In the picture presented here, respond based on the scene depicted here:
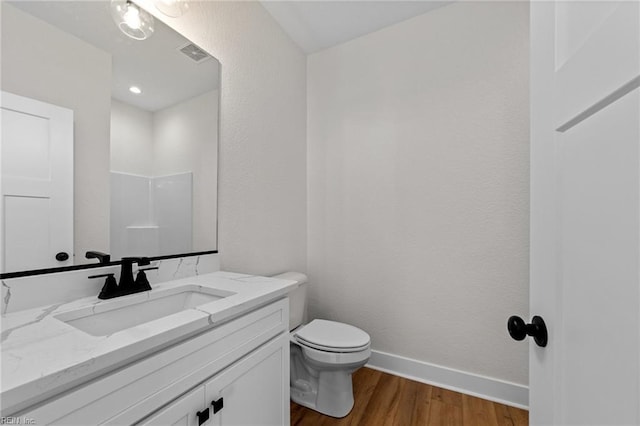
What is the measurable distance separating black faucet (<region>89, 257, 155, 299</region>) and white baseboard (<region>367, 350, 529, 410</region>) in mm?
1608

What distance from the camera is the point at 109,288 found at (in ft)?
3.16

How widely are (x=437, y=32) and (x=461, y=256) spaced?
150cm

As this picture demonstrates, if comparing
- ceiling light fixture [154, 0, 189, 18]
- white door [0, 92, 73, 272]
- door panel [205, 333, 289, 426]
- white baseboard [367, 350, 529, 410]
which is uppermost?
ceiling light fixture [154, 0, 189, 18]

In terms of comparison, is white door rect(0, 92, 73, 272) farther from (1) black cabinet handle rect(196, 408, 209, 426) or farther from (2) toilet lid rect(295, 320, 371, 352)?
(2) toilet lid rect(295, 320, 371, 352)

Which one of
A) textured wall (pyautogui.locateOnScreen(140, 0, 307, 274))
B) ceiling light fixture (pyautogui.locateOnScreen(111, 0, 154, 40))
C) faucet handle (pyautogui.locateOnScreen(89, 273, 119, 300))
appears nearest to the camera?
faucet handle (pyautogui.locateOnScreen(89, 273, 119, 300))

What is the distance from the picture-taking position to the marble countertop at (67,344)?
476 mm

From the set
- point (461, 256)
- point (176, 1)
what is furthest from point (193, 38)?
point (461, 256)

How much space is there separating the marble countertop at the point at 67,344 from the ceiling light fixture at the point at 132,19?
1080 millimetres

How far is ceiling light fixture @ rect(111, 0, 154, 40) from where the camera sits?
110 cm

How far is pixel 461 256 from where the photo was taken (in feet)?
5.76

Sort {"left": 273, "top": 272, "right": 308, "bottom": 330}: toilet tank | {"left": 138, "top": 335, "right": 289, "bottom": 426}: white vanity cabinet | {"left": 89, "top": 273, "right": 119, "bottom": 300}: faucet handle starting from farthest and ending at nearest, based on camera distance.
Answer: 1. {"left": 273, "top": 272, "right": 308, "bottom": 330}: toilet tank
2. {"left": 89, "top": 273, "right": 119, "bottom": 300}: faucet handle
3. {"left": 138, "top": 335, "right": 289, "bottom": 426}: white vanity cabinet

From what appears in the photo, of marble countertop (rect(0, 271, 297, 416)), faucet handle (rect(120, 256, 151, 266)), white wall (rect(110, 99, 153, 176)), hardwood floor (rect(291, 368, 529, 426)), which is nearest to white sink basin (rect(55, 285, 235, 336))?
marble countertop (rect(0, 271, 297, 416))

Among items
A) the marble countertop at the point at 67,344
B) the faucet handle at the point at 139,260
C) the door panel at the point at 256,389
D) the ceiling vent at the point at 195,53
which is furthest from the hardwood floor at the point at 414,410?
the ceiling vent at the point at 195,53

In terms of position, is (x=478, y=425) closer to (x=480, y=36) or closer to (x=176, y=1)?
(x=480, y=36)
